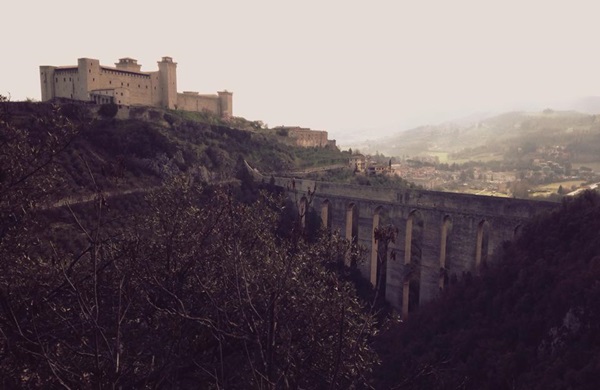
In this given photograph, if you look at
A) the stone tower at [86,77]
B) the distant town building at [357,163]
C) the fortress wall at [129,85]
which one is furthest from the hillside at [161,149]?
the stone tower at [86,77]

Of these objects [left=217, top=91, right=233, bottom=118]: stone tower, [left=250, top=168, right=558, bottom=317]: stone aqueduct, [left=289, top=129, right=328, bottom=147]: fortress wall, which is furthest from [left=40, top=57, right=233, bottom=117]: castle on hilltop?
[left=250, top=168, right=558, bottom=317]: stone aqueduct

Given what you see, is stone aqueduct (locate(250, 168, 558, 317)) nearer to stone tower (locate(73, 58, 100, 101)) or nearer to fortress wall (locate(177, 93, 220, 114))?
stone tower (locate(73, 58, 100, 101))

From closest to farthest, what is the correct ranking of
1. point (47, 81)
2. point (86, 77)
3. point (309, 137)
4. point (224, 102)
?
point (86, 77) < point (47, 81) < point (224, 102) < point (309, 137)

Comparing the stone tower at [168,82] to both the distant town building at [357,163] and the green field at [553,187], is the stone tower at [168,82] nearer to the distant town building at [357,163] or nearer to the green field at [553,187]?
the distant town building at [357,163]

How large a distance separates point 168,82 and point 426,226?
40.6m

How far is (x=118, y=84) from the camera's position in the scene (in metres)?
51.4

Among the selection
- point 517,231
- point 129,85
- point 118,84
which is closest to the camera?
point 517,231

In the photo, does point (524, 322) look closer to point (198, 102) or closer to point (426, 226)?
point (426, 226)

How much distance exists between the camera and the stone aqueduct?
79.8ft

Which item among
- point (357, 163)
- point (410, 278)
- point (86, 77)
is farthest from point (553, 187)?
point (86, 77)

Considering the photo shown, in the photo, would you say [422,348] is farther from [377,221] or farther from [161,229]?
[161,229]

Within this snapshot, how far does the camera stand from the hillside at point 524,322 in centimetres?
1564

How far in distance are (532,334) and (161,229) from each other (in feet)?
49.5

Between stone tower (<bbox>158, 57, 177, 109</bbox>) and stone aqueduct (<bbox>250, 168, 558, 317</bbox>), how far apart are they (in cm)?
2992
